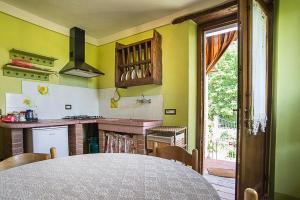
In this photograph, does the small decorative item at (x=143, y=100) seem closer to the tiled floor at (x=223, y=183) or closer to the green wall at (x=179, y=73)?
the green wall at (x=179, y=73)

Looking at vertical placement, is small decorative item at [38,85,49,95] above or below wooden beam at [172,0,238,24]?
below

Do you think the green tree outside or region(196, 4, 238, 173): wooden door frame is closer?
region(196, 4, 238, 173): wooden door frame

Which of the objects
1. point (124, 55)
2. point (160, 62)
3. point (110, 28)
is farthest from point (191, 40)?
point (110, 28)

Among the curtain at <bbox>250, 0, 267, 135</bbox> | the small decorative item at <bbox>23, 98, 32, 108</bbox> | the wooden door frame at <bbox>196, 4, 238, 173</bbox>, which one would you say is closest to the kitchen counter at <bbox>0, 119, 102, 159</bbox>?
the small decorative item at <bbox>23, 98, 32, 108</bbox>

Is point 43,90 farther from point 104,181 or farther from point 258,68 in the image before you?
point 258,68

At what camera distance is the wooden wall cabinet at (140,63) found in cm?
261

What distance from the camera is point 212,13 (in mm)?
2291

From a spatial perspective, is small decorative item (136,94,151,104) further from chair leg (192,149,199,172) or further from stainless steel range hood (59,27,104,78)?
chair leg (192,149,199,172)

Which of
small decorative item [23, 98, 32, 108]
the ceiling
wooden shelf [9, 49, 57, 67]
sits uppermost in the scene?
the ceiling

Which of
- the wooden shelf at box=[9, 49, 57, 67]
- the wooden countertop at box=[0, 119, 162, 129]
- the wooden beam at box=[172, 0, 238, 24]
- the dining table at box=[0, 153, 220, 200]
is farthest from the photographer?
the wooden shelf at box=[9, 49, 57, 67]

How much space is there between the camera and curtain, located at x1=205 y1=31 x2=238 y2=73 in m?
3.33

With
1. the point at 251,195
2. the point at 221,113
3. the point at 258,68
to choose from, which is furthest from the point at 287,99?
the point at 221,113

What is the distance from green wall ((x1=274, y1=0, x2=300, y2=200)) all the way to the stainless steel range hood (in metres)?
2.58

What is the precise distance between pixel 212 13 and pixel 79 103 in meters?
2.65
